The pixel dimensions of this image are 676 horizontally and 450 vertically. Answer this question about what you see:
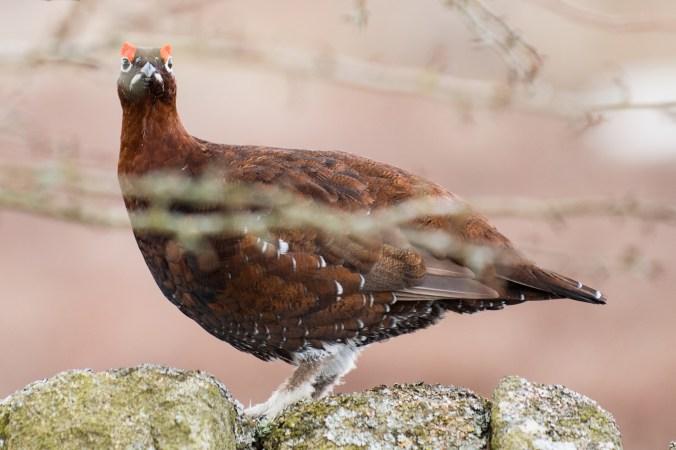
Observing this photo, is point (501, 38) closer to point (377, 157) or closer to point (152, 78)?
point (152, 78)

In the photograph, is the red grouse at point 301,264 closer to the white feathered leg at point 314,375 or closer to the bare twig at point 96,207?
the white feathered leg at point 314,375

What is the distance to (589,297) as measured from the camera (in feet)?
22.7

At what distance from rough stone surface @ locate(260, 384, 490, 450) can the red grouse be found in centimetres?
114

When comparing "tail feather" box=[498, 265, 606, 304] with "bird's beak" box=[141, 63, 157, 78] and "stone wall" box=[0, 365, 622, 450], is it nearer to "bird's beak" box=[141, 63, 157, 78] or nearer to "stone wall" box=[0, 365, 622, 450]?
"stone wall" box=[0, 365, 622, 450]


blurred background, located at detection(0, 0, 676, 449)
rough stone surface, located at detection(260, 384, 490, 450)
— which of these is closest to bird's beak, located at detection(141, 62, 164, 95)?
blurred background, located at detection(0, 0, 676, 449)

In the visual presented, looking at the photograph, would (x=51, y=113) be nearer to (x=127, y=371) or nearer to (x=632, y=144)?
(x=632, y=144)

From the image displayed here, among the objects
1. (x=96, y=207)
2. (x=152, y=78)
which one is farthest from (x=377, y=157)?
(x=96, y=207)

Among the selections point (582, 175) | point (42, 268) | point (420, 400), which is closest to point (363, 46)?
point (582, 175)

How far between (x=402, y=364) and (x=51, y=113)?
24.8 feet

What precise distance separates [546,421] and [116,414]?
71.5 inches

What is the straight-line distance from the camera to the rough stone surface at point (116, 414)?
513 centimetres

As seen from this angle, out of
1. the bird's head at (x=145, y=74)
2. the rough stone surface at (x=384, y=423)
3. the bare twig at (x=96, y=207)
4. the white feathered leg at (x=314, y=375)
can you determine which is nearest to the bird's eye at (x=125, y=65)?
the bird's head at (x=145, y=74)

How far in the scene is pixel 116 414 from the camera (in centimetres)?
521

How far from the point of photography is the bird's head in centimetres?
659
